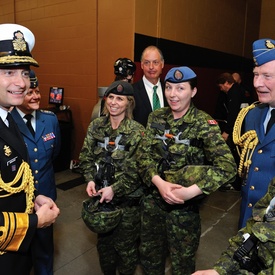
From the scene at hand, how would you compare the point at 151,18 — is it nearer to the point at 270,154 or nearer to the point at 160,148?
the point at 160,148

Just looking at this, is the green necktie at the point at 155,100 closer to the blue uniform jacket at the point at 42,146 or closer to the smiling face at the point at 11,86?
the blue uniform jacket at the point at 42,146

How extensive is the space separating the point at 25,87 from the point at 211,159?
1168 mm

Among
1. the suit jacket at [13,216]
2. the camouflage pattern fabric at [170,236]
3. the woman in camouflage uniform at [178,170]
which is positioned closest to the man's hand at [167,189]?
the woman in camouflage uniform at [178,170]

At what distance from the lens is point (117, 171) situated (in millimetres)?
2039

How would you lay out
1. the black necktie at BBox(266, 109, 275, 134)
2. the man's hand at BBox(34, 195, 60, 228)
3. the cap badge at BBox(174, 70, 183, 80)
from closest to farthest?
the man's hand at BBox(34, 195, 60, 228) < the black necktie at BBox(266, 109, 275, 134) < the cap badge at BBox(174, 70, 183, 80)

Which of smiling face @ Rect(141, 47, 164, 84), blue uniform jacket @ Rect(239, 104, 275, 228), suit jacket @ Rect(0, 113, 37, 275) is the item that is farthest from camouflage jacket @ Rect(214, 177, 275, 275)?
smiling face @ Rect(141, 47, 164, 84)

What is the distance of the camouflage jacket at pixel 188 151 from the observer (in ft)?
5.63

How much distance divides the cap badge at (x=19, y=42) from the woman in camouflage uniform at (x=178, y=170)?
0.93 meters

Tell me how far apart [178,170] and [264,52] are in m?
0.85

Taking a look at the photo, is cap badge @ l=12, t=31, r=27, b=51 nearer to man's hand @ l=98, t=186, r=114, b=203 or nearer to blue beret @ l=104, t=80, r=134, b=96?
blue beret @ l=104, t=80, r=134, b=96

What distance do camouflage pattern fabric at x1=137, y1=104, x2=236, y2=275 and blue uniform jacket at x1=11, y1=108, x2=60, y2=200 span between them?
0.72m

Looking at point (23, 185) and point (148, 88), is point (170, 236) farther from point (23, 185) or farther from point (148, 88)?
point (148, 88)

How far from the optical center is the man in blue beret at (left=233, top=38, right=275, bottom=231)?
1464 mm

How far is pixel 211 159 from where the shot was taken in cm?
179
